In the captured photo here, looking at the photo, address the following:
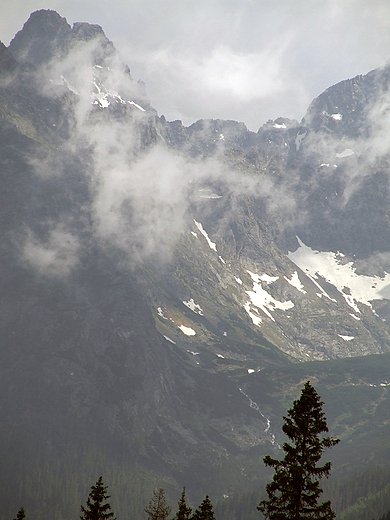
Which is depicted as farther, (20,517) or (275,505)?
(20,517)

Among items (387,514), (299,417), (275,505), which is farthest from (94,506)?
(387,514)

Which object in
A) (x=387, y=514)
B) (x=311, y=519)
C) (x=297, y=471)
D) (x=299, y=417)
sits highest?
(x=387, y=514)

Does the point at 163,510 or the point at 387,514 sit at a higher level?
the point at 387,514

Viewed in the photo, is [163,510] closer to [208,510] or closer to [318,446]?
[208,510]

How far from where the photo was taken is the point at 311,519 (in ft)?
96.5

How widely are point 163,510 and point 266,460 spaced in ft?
54.8

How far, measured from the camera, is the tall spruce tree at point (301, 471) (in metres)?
29.8

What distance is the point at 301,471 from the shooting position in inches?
1177

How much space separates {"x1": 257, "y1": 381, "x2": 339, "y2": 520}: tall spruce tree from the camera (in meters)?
29.8

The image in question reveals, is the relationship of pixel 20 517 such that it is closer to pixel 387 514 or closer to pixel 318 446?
pixel 318 446

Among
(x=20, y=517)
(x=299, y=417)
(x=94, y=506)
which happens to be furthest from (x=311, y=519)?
(x=20, y=517)

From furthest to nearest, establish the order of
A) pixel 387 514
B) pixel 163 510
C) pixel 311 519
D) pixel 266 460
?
pixel 387 514
pixel 163 510
pixel 266 460
pixel 311 519

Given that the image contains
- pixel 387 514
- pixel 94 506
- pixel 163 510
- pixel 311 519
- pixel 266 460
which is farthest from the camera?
pixel 387 514

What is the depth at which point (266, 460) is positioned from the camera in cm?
3153
